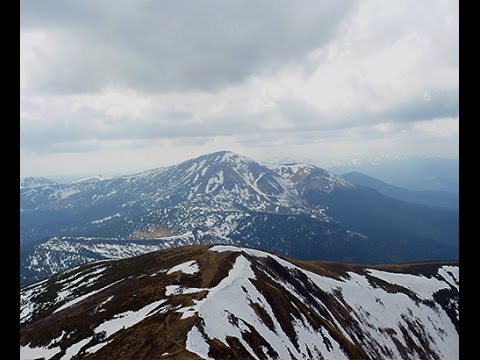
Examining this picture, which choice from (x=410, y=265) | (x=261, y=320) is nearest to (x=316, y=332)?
(x=261, y=320)

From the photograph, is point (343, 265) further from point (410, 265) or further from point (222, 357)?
point (222, 357)
